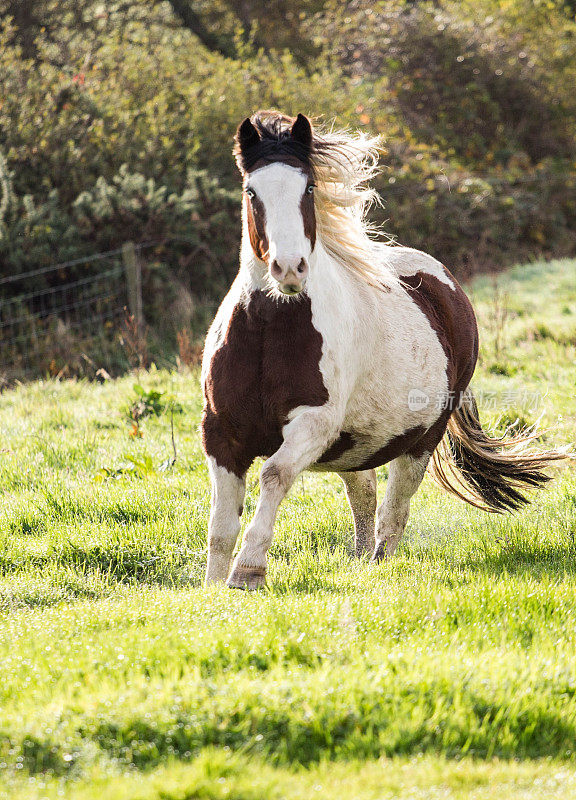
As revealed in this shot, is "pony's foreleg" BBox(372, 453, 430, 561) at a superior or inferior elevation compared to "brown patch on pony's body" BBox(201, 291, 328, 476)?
inferior

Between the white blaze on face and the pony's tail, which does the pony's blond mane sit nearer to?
the white blaze on face

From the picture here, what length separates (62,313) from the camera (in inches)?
513

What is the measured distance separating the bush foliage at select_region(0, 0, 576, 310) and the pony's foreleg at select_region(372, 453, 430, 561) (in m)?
5.33

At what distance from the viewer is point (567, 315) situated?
40.8 feet

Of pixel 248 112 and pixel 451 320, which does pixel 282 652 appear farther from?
pixel 248 112

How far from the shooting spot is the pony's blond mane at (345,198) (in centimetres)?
470

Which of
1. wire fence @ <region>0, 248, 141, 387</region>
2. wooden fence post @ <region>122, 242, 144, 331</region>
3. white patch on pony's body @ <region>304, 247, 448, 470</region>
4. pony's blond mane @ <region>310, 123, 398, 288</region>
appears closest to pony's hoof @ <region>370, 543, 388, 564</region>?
white patch on pony's body @ <region>304, 247, 448, 470</region>

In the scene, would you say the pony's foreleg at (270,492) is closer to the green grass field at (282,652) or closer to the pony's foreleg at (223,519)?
the green grass field at (282,652)

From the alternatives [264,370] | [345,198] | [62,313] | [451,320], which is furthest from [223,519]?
[62,313]

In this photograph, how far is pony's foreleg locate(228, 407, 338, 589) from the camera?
4.26 m

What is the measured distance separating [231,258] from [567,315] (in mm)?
5487

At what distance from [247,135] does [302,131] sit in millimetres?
274

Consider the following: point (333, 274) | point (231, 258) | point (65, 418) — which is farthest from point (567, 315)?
point (333, 274)

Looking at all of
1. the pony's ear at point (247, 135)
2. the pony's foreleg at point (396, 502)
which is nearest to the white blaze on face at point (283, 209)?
the pony's ear at point (247, 135)
